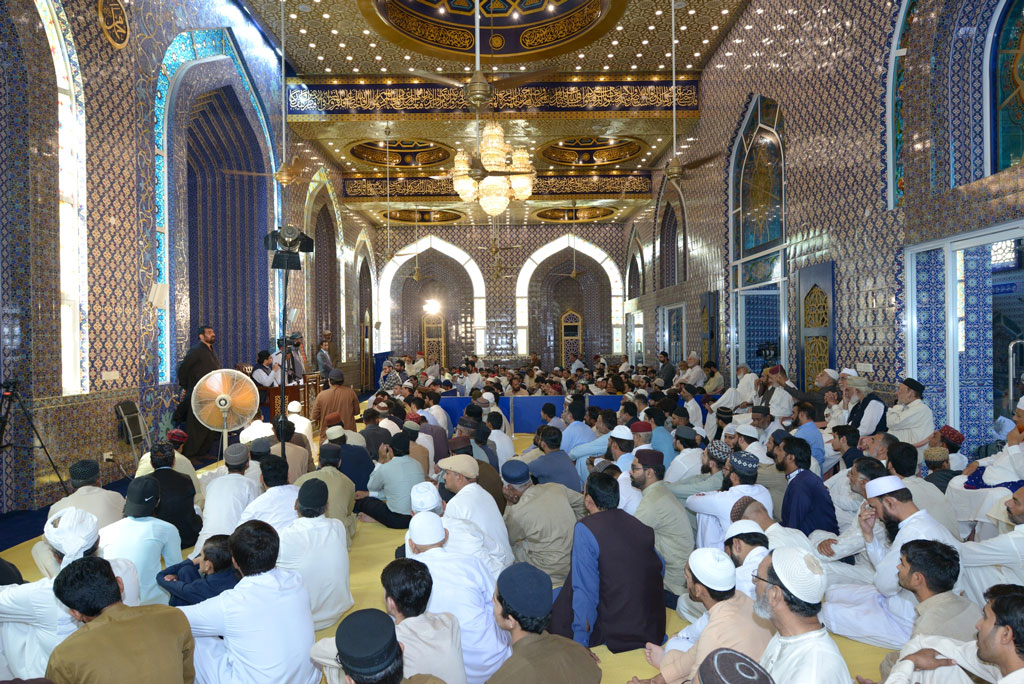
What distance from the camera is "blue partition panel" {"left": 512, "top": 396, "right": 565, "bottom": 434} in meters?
9.40

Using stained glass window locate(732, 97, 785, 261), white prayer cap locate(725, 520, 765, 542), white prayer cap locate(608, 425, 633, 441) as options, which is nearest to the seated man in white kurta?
white prayer cap locate(725, 520, 765, 542)

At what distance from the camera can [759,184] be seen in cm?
830

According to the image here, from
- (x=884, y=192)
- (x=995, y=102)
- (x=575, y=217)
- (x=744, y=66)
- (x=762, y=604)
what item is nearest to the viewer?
(x=762, y=604)

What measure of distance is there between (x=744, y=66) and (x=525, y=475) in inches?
257

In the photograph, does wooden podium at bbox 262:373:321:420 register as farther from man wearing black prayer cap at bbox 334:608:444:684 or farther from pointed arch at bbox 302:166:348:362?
man wearing black prayer cap at bbox 334:608:444:684

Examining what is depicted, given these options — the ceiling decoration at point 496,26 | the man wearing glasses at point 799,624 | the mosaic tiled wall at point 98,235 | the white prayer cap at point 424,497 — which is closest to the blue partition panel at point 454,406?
the mosaic tiled wall at point 98,235

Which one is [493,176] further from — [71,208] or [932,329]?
[932,329]

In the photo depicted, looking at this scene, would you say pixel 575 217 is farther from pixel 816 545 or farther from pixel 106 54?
pixel 816 545

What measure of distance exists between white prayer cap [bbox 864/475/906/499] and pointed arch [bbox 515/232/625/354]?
50.1 ft

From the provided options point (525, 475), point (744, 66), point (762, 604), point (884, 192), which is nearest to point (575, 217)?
point (744, 66)

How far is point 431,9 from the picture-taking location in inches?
332

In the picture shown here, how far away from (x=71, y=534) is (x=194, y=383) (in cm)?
484

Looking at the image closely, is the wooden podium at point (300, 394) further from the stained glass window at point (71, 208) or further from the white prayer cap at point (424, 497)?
the white prayer cap at point (424, 497)

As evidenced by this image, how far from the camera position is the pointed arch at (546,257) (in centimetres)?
1795
